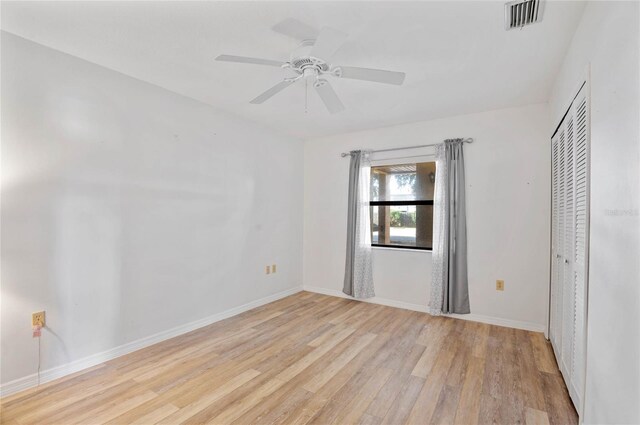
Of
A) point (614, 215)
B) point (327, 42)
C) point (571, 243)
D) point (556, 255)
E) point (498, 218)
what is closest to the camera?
point (614, 215)

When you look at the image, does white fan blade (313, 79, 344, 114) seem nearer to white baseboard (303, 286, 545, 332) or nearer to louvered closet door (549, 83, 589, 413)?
louvered closet door (549, 83, 589, 413)

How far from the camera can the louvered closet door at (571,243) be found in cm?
176

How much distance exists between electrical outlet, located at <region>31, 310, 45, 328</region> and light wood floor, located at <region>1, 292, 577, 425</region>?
0.44 meters

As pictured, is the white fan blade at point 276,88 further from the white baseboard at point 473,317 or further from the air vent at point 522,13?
the white baseboard at point 473,317

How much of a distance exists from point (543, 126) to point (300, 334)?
3329mm

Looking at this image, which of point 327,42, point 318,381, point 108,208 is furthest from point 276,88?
point 318,381

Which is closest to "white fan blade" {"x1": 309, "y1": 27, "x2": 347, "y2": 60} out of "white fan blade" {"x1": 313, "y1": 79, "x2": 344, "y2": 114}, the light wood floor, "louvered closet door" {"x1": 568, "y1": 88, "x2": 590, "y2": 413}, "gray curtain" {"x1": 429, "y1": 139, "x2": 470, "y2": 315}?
"white fan blade" {"x1": 313, "y1": 79, "x2": 344, "y2": 114}

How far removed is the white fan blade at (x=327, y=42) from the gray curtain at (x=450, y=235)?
2.35m

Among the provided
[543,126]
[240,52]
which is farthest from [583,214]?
[240,52]

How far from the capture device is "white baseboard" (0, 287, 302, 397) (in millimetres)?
2078

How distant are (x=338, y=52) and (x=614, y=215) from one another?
1865mm

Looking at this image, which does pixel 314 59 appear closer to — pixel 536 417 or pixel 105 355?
pixel 536 417

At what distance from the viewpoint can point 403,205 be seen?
411 centimetres

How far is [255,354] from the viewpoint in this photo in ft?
8.73
